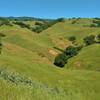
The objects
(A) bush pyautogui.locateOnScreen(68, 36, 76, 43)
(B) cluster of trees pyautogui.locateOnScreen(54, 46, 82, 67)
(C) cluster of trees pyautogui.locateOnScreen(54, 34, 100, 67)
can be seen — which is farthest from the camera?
(A) bush pyautogui.locateOnScreen(68, 36, 76, 43)

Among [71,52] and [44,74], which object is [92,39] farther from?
[44,74]

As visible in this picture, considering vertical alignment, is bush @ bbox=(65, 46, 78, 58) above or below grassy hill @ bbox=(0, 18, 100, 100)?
below

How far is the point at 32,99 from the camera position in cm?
1422

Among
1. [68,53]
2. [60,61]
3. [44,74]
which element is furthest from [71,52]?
[44,74]

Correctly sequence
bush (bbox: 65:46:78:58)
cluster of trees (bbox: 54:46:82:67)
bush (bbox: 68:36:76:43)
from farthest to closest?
1. bush (bbox: 68:36:76:43)
2. bush (bbox: 65:46:78:58)
3. cluster of trees (bbox: 54:46:82:67)

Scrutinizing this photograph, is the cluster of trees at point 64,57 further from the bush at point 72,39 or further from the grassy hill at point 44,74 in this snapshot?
the bush at point 72,39

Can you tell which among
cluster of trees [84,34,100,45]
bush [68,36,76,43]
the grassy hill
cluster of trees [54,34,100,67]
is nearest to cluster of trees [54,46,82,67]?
cluster of trees [54,34,100,67]

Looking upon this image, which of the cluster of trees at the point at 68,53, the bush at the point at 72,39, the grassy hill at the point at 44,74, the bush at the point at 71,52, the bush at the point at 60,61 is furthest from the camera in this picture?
the bush at the point at 72,39

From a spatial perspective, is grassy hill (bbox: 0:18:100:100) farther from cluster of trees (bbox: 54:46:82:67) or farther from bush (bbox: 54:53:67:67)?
cluster of trees (bbox: 54:46:82:67)

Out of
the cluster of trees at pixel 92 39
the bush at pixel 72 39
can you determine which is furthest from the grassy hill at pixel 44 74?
the cluster of trees at pixel 92 39

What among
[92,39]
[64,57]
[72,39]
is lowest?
[72,39]

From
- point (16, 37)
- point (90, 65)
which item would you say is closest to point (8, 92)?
point (90, 65)

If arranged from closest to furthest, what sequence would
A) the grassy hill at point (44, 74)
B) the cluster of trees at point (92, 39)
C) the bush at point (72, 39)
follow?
1. the grassy hill at point (44, 74)
2. the cluster of trees at point (92, 39)
3. the bush at point (72, 39)

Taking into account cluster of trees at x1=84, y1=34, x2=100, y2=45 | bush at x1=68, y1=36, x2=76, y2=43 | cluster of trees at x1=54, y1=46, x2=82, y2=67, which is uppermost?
A: cluster of trees at x1=84, y1=34, x2=100, y2=45
